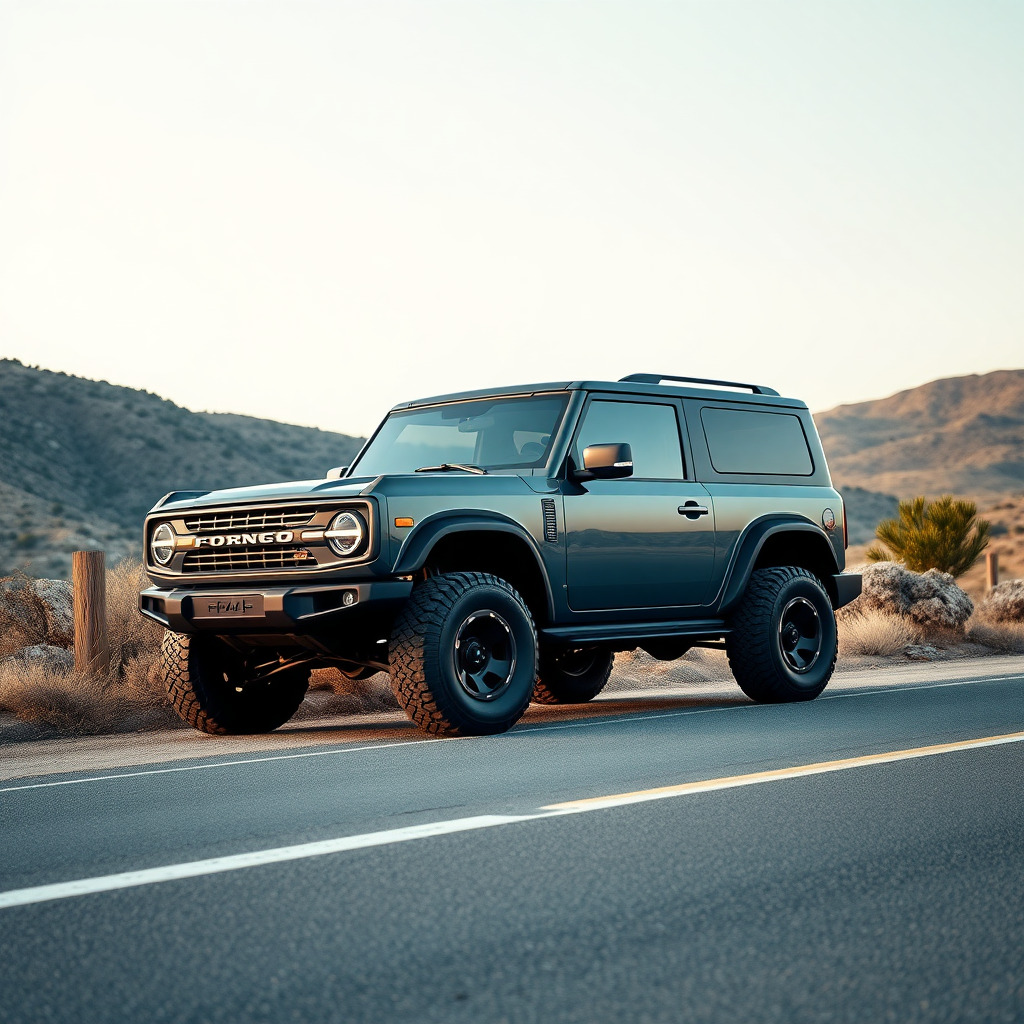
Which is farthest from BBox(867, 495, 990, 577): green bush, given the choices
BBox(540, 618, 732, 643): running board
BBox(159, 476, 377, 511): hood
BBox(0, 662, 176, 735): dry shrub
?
BBox(159, 476, 377, 511): hood

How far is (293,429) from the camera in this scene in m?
77.9

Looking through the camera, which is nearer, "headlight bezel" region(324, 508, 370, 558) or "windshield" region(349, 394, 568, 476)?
"headlight bezel" region(324, 508, 370, 558)

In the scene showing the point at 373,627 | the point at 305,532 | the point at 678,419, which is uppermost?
the point at 678,419

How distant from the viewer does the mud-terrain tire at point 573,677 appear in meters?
12.2

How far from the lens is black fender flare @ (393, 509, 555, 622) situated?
885 cm

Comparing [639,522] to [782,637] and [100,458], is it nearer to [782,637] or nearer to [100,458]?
[782,637]

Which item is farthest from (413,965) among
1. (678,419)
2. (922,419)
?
(922,419)

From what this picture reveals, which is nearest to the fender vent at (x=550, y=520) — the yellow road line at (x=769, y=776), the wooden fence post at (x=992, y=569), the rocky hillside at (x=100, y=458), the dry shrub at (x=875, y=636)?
the yellow road line at (x=769, y=776)

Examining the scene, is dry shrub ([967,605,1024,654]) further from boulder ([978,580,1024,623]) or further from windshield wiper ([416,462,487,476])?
windshield wiper ([416,462,487,476])

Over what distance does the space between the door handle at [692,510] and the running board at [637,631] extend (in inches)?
32.2

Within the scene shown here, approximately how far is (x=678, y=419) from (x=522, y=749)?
144 inches

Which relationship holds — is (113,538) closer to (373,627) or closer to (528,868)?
(373,627)

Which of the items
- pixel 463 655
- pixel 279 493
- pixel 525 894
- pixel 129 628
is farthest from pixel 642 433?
pixel 525 894

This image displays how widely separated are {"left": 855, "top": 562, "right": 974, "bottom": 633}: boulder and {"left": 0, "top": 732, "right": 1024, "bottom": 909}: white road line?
12696 millimetres
